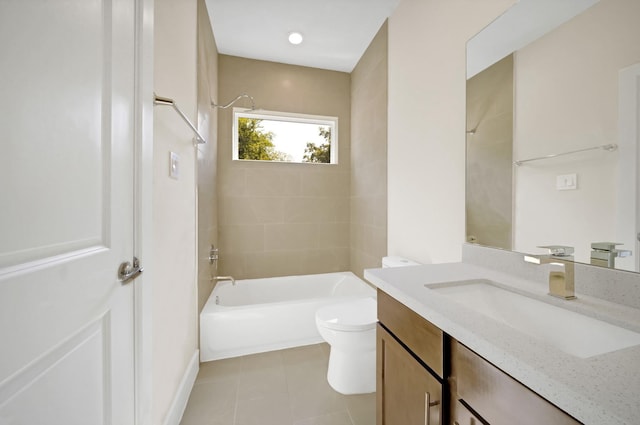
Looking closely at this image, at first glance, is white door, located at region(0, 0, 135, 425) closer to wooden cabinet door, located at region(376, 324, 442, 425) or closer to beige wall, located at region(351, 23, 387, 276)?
wooden cabinet door, located at region(376, 324, 442, 425)

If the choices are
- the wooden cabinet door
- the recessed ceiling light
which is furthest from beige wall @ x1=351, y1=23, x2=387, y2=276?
the wooden cabinet door

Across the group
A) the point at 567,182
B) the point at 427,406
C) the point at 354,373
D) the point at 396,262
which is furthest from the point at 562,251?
the point at 354,373

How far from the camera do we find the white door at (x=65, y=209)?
1.43 feet

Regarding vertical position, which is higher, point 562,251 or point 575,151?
point 575,151


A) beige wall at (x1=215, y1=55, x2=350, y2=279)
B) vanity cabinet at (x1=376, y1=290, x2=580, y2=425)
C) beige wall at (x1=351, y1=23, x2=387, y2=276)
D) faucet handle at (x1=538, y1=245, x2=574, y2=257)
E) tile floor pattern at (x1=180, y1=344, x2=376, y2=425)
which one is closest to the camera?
vanity cabinet at (x1=376, y1=290, x2=580, y2=425)

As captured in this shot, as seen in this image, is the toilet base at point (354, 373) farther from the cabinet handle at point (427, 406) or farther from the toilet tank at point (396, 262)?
the cabinet handle at point (427, 406)

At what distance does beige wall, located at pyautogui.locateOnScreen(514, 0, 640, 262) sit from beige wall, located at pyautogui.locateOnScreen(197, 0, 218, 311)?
1.95m

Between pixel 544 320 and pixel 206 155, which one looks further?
pixel 206 155

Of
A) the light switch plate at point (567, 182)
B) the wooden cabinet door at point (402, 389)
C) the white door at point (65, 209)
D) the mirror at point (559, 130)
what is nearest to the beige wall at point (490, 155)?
the mirror at point (559, 130)

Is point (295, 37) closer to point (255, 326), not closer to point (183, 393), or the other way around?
point (255, 326)

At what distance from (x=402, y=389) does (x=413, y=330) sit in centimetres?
23

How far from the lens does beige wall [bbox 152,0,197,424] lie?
1.13 metres

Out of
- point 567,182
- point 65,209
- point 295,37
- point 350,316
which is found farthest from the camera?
point 295,37

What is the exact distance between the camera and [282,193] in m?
2.83
